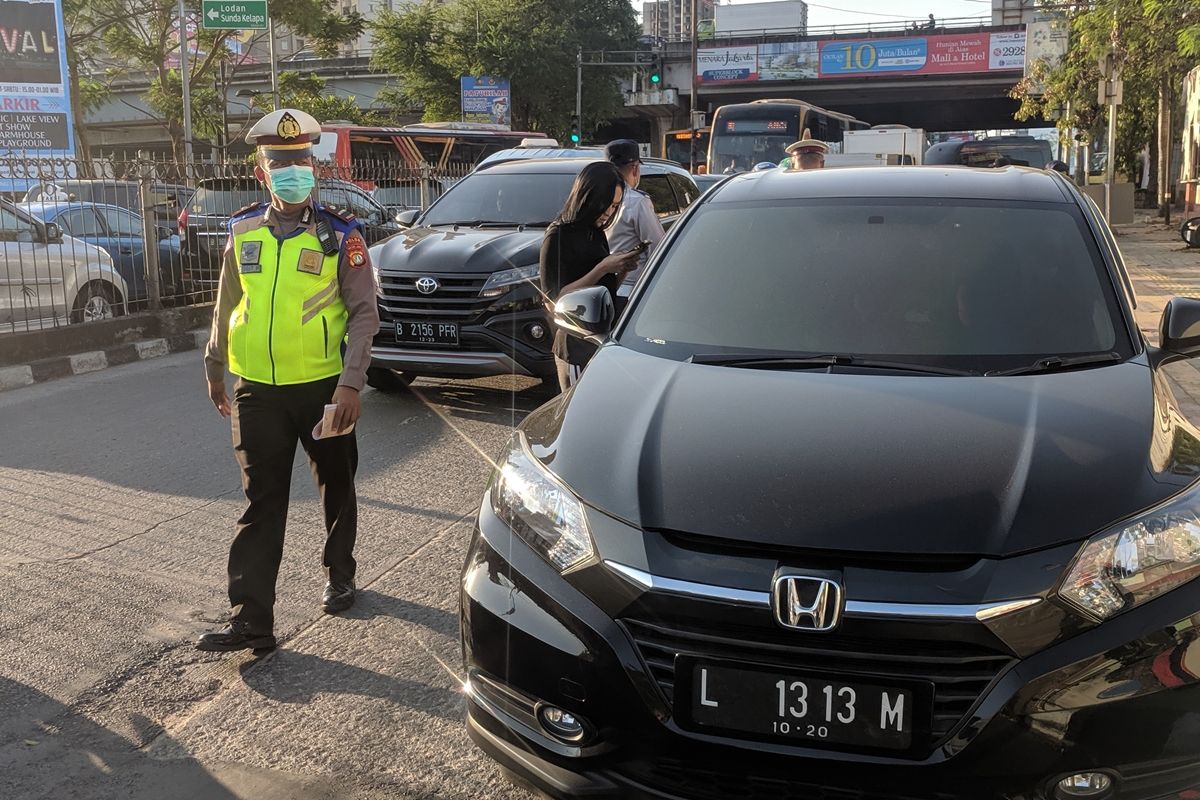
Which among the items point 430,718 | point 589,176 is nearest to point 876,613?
point 430,718

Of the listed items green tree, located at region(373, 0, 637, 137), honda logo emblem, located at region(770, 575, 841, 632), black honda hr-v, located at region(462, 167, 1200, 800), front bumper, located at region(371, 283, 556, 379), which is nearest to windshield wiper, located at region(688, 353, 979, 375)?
black honda hr-v, located at region(462, 167, 1200, 800)

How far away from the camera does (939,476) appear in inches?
93.8

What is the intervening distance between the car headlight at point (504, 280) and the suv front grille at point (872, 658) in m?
5.60

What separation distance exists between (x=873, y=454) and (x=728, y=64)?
185ft

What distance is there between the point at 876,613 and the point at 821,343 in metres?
1.19

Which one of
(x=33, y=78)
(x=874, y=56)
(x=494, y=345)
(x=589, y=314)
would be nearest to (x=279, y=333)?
(x=589, y=314)

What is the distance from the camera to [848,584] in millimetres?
2170

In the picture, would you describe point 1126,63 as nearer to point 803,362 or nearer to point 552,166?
point 552,166

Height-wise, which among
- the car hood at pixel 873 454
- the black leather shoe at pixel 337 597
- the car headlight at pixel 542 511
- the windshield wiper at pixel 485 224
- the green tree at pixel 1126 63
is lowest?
the black leather shoe at pixel 337 597

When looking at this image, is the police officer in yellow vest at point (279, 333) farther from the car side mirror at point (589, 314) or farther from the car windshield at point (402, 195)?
the car windshield at point (402, 195)

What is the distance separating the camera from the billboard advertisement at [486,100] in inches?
1886

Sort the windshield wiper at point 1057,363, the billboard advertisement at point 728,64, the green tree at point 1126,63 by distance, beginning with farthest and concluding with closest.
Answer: the billboard advertisement at point 728,64
the green tree at point 1126,63
the windshield wiper at point 1057,363

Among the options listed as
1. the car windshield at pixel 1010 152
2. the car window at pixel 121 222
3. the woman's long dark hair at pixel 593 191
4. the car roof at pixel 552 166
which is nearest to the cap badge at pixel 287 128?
the woman's long dark hair at pixel 593 191

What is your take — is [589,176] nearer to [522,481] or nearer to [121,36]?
[522,481]
